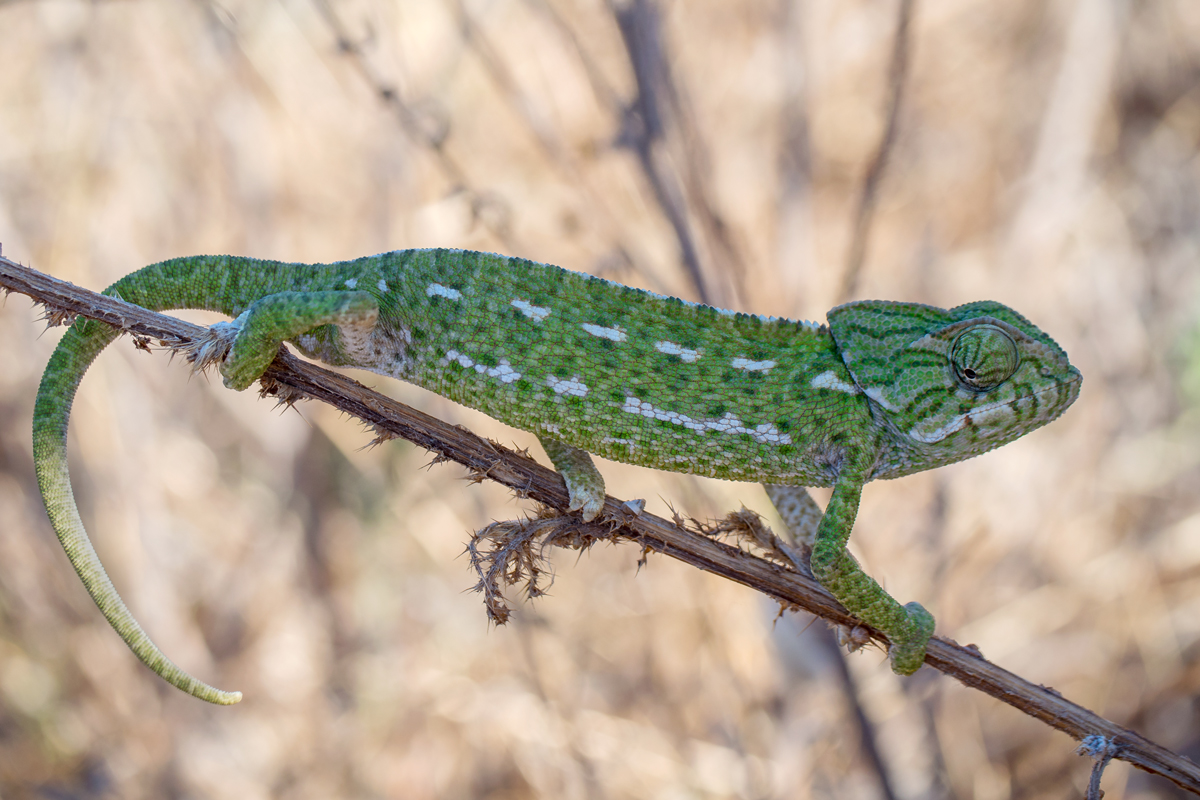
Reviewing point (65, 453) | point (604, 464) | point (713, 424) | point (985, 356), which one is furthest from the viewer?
point (604, 464)

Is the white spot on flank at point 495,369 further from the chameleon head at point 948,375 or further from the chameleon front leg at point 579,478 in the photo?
the chameleon head at point 948,375

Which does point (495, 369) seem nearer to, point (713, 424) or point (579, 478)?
point (579, 478)

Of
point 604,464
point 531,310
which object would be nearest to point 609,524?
point 531,310

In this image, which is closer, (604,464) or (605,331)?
(605,331)

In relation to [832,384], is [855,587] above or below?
below

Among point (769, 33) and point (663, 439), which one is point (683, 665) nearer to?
point (663, 439)

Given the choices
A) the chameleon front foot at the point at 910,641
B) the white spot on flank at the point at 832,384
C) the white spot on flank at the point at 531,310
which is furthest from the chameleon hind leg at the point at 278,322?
the chameleon front foot at the point at 910,641

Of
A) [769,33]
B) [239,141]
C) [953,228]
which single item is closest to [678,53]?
[769,33]
